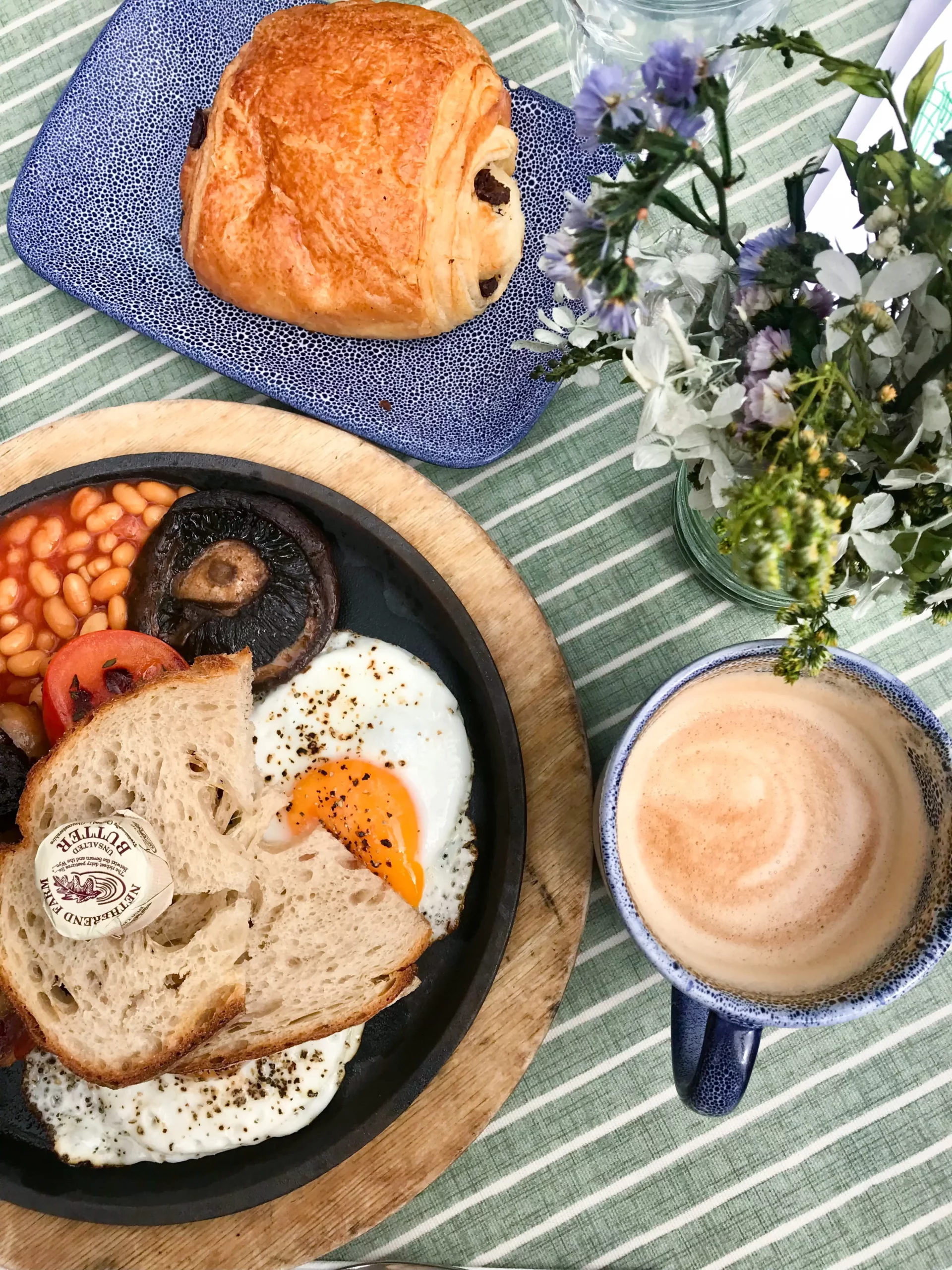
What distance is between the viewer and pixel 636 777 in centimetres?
113

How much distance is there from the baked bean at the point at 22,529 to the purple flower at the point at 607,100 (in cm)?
101

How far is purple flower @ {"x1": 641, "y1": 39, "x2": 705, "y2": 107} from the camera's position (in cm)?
71

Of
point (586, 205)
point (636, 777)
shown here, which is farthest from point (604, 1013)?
point (586, 205)

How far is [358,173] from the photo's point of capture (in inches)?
53.0

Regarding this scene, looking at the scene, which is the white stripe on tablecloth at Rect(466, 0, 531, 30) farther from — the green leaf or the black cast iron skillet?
the green leaf

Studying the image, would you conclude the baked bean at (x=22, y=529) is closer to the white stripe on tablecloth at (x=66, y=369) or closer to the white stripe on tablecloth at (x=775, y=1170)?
the white stripe on tablecloth at (x=66, y=369)

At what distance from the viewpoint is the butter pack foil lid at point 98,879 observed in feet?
3.76

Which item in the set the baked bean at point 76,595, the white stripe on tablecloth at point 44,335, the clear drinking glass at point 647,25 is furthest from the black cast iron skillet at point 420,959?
the clear drinking glass at point 647,25

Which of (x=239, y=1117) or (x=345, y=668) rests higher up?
(x=345, y=668)

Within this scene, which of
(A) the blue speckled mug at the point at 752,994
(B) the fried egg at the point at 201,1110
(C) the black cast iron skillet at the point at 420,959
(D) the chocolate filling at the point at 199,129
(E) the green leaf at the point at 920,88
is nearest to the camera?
(E) the green leaf at the point at 920,88

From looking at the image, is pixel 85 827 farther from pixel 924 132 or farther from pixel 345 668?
pixel 924 132

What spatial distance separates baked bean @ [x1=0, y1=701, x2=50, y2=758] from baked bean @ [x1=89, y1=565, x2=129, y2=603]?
19cm

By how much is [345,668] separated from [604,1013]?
24.9 inches

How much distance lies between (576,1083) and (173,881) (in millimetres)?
660
